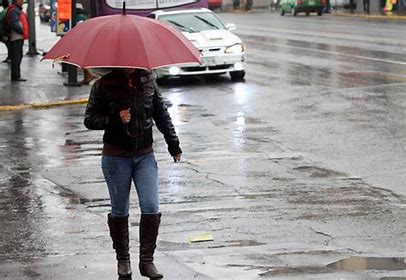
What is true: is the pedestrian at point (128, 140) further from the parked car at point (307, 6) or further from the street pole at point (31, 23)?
the parked car at point (307, 6)

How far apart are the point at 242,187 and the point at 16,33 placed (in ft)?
42.7

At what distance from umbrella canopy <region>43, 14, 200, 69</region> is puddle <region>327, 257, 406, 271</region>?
1.86m

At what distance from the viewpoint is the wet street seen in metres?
7.96

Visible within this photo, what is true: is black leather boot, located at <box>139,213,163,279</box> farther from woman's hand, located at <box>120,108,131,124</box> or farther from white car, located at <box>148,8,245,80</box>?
white car, located at <box>148,8,245,80</box>

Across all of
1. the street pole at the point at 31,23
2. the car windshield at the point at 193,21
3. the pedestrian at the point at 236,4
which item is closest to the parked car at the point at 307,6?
the pedestrian at the point at 236,4

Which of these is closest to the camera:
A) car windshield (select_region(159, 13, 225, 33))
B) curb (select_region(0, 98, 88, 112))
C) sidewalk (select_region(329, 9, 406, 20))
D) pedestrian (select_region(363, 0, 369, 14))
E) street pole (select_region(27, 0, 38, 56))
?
curb (select_region(0, 98, 88, 112))

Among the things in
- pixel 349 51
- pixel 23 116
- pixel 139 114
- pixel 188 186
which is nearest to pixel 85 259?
pixel 139 114

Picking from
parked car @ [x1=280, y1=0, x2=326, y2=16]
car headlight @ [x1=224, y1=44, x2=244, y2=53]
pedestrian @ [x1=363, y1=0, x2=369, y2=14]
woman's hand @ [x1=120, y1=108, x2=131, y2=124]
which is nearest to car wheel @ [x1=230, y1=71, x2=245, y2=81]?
car headlight @ [x1=224, y1=44, x2=244, y2=53]

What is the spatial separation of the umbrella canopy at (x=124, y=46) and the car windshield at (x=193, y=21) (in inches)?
644

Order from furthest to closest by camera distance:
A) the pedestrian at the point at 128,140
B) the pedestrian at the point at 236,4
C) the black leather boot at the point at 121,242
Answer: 1. the pedestrian at the point at 236,4
2. the black leather boot at the point at 121,242
3. the pedestrian at the point at 128,140

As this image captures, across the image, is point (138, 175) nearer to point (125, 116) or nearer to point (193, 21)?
point (125, 116)

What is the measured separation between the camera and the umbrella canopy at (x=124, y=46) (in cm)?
698

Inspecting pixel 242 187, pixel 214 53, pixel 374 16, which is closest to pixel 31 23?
pixel 214 53

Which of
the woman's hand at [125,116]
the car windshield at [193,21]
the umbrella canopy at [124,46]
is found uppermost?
the umbrella canopy at [124,46]
